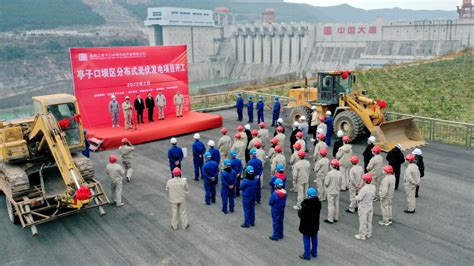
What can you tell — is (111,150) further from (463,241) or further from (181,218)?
(463,241)

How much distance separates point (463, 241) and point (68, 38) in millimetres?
119507

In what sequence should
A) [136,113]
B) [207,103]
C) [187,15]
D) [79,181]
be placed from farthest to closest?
[187,15] < [207,103] < [136,113] < [79,181]

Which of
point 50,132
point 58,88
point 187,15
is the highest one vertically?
point 187,15

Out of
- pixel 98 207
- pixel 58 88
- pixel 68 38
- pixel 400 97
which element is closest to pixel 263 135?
pixel 98 207

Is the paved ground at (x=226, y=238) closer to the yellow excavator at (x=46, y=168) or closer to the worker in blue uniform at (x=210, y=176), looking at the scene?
the worker in blue uniform at (x=210, y=176)

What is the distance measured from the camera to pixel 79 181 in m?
8.73

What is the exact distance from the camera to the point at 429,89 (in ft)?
94.4

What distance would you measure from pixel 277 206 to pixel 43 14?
14629 cm

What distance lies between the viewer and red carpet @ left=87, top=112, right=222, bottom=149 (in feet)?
51.9

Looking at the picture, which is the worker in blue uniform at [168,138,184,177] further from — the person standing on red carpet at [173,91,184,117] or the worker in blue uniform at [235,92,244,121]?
the worker in blue uniform at [235,92,244,121]

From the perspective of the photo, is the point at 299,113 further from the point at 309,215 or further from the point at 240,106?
the point at 309,215

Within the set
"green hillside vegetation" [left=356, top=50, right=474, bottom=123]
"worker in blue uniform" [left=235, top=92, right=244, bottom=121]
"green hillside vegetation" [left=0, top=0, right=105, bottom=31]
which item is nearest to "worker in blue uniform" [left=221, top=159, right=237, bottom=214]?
"worker in blue uniform" [left=235, top=92, right=244, bottom=121]

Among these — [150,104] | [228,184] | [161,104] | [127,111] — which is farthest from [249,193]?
[161,104]

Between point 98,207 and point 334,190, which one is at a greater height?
point 334,190
